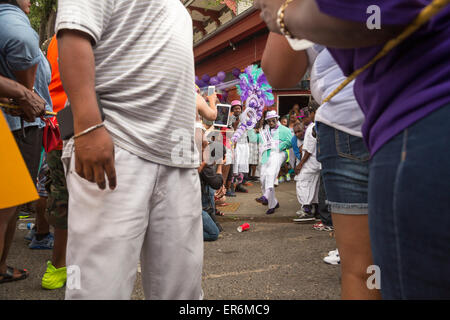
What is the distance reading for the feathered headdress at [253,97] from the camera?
844cm

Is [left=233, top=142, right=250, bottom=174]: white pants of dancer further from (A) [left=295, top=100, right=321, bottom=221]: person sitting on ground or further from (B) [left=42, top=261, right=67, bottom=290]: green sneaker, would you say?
(B) [left=42, top=261, right=67, bottom=290]: green sneaker

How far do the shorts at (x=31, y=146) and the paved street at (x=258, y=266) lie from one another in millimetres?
962

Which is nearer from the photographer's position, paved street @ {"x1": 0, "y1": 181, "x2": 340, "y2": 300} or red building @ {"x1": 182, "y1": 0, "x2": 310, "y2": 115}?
paved street @ {"x1": 0, "y1": 181, "x2": 340, "y2": 300}

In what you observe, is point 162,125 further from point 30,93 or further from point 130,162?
point 30,93

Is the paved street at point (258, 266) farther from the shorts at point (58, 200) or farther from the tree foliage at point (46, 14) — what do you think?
the tree foliage at point (46, 14)

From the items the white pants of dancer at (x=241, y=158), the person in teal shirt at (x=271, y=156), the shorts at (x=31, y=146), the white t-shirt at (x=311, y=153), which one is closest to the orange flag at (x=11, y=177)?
the shorts at (x=31, y=146)

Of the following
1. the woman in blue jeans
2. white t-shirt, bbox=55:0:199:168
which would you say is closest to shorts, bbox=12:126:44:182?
white t-shirt, bbox=55:0:199:168

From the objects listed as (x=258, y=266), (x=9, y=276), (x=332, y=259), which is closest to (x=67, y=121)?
(x=9, y=276)

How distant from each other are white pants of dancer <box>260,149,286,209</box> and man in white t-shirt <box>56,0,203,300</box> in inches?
192

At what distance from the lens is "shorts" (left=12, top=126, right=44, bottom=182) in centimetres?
255

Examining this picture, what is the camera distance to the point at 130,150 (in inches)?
47.6

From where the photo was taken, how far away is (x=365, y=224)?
126cm
